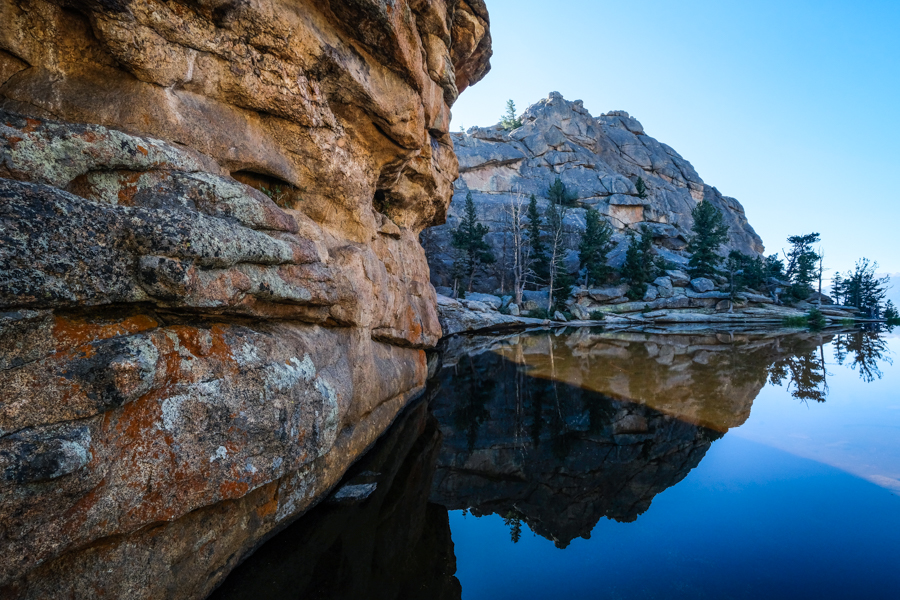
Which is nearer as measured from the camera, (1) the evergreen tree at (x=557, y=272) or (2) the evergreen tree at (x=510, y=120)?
(1) the evergreen tree at (x=557, y=272)

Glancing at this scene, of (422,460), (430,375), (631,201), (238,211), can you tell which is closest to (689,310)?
(631,201)

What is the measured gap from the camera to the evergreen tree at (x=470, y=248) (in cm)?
3925

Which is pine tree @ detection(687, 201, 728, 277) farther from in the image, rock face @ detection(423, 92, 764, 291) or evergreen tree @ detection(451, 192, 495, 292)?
evergreen tree @ detection(451, 192, 495, 292)

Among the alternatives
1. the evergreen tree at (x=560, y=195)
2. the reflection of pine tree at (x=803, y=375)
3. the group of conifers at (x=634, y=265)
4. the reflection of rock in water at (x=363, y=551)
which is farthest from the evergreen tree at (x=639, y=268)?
the reflection of rock in water at (x=363, y=551)

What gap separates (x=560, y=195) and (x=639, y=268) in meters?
15.7

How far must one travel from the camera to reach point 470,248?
39438 mm

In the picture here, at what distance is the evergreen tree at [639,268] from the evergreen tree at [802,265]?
1543 cm

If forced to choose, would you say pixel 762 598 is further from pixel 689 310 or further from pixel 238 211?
pixel 689 310

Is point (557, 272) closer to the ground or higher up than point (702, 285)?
higher up

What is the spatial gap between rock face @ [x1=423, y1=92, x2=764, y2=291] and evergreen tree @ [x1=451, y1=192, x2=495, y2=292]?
504cm

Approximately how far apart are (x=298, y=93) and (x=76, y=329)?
507 centimetres

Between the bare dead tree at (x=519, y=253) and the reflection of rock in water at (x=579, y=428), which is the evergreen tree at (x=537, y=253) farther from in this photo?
the reflection of rock in water at (x=579, y=428)

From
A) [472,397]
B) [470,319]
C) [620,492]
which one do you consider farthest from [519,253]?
[620,492]

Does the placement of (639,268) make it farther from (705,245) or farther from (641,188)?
(641,188)
